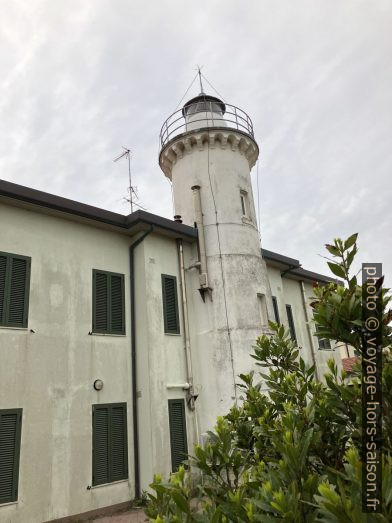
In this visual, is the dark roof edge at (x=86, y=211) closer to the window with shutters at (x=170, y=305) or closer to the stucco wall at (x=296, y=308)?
the window with shutters at (x=170, y=305)

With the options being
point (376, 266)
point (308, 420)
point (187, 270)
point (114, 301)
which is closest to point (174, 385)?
point (114, 301)

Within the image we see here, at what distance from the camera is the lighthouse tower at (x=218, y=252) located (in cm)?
1161

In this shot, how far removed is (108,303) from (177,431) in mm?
4077

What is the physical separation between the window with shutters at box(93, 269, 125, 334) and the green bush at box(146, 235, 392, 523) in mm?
7156

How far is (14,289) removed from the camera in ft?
29.9

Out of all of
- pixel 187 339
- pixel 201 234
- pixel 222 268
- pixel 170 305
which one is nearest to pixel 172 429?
pixel 187 339

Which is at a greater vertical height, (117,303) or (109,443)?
(117,303)

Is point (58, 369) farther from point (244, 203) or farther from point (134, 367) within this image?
point (244, 203)

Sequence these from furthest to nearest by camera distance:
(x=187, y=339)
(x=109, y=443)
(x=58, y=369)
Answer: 1. (x=187, y=339)
2. (x=109, y=443)
3. (x=58, y=369)

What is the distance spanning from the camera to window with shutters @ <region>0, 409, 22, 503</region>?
7.79 m

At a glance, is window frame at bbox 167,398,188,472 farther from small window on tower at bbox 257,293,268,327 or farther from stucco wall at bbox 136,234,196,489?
small window on tower at bbox 257,293,268,327

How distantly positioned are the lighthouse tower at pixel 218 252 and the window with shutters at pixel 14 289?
5.13m

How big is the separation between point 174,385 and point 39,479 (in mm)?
3987

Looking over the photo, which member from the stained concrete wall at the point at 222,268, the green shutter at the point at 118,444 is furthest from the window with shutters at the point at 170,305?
the green shutter at the point at 118,444
